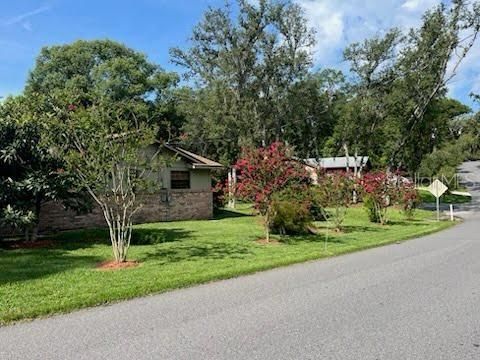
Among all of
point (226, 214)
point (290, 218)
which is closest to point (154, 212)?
point (226, 214)

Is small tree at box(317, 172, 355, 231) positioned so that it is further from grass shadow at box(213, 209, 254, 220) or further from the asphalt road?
the asphalt road

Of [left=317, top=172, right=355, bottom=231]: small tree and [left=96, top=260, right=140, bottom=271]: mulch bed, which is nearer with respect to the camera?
[left=96, top=260, right=140, bottom=271]: mulch bed

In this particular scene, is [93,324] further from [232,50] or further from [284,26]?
[284,26]

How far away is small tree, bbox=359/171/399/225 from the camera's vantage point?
2153 centimetres

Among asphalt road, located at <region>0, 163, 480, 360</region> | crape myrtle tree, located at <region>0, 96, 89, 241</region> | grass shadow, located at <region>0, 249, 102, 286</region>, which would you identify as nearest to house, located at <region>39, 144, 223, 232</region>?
crape myrtle tree, located at <region>0, 96, 89, 241</region>

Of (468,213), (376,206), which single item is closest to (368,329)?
(376,206)

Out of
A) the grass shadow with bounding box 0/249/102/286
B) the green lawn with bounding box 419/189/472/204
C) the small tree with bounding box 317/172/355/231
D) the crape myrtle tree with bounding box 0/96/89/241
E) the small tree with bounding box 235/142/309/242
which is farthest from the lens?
the green lawn with bounding box 419/189/472/204

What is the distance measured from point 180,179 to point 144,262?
485 inches

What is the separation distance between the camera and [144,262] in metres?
10.2

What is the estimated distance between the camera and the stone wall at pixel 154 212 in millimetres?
17266

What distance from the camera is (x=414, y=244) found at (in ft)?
47.2

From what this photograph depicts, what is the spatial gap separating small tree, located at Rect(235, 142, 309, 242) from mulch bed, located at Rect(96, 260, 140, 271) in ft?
17.0

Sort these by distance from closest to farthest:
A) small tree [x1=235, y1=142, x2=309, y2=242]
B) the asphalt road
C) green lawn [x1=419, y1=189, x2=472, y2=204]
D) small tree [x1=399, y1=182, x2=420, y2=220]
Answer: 1. the asphalt road
2. small tree [x1=235, y1=142, x2=309, y2=242]
3. small tree [x1=399, y1=182, x2=420, y2=220]
4. green lawn [x1=419, y1=189, x2=472, y2=204]

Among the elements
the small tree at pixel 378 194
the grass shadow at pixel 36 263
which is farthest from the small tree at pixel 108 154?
the small tree at pixel 378 194
